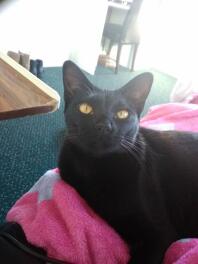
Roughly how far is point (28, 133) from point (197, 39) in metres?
2.20

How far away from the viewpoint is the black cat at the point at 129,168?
2.40ft

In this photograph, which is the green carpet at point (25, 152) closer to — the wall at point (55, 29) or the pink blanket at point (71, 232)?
the pink blanket at point (71, 232)

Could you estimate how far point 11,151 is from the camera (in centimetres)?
170

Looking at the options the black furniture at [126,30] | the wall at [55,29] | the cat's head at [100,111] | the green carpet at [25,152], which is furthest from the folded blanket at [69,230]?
the black furniture at [126,30]

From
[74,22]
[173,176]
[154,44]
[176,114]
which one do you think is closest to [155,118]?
[176,114]

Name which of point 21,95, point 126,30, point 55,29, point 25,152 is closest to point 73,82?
point 21,95

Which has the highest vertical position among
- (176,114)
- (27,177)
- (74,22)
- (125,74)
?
(74,22)

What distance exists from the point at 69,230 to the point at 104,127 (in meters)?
0.27

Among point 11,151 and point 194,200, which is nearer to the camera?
point 194,200

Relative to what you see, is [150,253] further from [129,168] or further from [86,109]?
[86,109]

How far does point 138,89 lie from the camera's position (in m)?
0.87

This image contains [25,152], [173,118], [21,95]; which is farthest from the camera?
[25,152]

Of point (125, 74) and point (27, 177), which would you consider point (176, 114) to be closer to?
point (27, 177)

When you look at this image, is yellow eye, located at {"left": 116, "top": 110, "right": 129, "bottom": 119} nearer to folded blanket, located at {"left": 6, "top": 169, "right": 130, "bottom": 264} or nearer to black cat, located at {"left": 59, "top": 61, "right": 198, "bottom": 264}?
black cat, located at {"left": 59, "top": 61, "right": 198, "bottom": 264}
